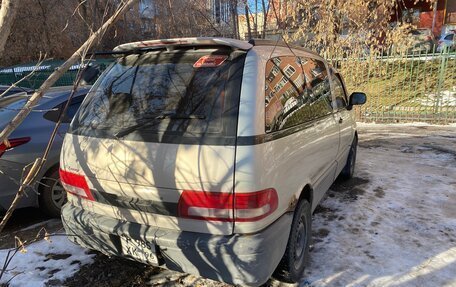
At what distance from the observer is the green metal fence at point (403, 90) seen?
1017cm

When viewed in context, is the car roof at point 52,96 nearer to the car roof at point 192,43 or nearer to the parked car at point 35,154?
the parked car at point 35,154

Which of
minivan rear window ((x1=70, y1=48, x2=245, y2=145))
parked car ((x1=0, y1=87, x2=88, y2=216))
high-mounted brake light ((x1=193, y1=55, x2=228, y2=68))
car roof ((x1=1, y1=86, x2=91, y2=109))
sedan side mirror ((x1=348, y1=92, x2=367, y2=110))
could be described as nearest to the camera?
minivan rear window ((x1=70, y1=48, x2=245, y2=145))

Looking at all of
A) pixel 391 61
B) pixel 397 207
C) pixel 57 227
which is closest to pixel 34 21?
pixel 391 61

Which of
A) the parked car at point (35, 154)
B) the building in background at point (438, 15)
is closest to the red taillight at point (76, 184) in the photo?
the parked car at point (35, 154)

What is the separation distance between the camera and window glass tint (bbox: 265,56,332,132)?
2.46 metres

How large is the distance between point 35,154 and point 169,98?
2157mm

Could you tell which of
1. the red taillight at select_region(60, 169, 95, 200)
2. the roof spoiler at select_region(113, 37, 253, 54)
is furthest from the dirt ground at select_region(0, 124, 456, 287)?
the roof spoiler at select_region(113, 37, 253, 54)

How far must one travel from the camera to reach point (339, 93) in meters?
4.52

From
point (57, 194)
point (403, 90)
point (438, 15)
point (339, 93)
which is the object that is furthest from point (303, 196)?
point (438, 15)

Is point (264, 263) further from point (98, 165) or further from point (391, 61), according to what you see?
point (391, 61)

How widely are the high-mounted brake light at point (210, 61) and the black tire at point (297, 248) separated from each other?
4.10 feet

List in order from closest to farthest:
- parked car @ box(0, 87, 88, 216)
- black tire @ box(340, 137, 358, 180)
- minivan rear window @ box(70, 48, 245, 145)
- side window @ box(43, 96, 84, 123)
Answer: minivan rear window @ box(70, 48, 245, 145)
parked car @ box(0, 87, 88, 216)
side window @ box(43, 96, 84, 123)
black tire @ box(340, 137, 358, 180)

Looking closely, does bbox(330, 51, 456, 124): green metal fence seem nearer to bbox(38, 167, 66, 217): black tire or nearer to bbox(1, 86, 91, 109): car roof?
bbox(1, 86, 91, 109): car roof

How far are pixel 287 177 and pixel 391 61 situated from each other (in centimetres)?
966
